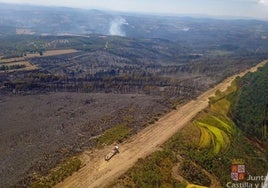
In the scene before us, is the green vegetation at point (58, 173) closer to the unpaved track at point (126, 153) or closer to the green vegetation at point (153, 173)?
the unpaved track at point (126, 153)

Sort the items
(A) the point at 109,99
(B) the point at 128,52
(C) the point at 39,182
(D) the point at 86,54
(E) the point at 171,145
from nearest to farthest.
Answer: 1. (C) the point at 39,182
2. (E) the point at 171,145
3. (A) the point at 109,99
4. (D) the point at 86,54
5. (B) the point at 128,52

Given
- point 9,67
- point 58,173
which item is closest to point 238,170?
point 58,173

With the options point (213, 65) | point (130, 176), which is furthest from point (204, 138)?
Answer: point (213, 65)

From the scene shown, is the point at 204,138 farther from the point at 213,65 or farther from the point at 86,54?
the point at 86,54

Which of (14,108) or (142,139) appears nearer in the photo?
(142,139)

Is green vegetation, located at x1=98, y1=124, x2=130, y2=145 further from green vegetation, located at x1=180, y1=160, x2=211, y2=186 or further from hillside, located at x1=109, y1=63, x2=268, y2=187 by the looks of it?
green vegetation, located at x1=180, y1=160, x2=211, y2=186

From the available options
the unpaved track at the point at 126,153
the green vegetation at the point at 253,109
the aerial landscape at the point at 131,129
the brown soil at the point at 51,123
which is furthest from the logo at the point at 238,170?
the brown soil at the point at 51,123
